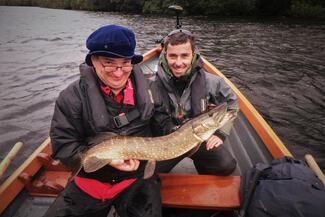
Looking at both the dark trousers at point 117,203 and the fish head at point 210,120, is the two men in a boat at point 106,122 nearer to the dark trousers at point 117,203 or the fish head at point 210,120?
the dark trousers at point 117,203

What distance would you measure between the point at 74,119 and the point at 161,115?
0.92 metres

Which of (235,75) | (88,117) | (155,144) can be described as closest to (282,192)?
(155,144)

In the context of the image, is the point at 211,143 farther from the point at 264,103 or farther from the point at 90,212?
the point at 264,103

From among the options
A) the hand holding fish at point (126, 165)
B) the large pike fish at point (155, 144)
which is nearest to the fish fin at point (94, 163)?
the large pike fish at point (155, 144)

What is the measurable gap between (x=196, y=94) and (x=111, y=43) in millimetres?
1223

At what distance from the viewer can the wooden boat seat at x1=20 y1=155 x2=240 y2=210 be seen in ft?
8.37

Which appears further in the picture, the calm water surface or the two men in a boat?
the calm water surface

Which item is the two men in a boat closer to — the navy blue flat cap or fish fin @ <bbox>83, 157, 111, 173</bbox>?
the navy blue flat cap

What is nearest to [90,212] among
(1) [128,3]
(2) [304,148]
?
(2) [304,148]

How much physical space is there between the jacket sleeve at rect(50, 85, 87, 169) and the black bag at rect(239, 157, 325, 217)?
1.43 meters

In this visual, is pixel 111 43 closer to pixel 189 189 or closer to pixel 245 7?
pixel 189 189

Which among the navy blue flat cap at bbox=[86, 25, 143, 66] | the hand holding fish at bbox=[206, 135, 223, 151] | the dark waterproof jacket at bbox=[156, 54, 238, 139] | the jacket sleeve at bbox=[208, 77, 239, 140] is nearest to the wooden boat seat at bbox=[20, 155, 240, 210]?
the hand holding fish at bbox=[206, 135, 223, 151]

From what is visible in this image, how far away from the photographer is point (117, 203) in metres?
2.46

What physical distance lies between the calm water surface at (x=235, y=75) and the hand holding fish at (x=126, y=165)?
3.62 metres
